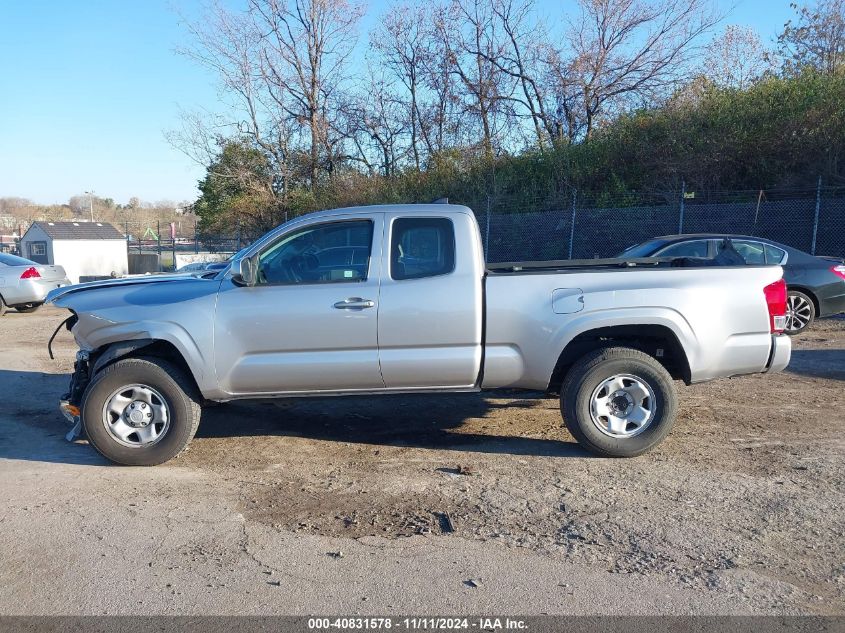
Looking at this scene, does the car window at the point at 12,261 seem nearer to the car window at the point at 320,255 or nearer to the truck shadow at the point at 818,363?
the car window at the point at 320,255

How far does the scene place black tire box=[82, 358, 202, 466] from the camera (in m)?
5.38

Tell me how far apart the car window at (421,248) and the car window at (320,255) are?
22 cm

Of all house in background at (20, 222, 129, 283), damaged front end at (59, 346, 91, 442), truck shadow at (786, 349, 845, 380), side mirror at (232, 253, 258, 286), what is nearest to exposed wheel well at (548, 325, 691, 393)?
side mirror at (232, 253, 258, 286)

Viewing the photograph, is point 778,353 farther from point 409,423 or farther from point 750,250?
point 750,250

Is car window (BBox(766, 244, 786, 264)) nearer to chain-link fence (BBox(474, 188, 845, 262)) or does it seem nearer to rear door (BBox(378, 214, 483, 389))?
A: chain-link fence (BBox(474, 188, 845, 262))

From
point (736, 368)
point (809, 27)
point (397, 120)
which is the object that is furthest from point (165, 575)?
point (809, 27)

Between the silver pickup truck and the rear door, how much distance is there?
11 mm

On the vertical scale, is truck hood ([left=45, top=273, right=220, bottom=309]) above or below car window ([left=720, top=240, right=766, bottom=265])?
below

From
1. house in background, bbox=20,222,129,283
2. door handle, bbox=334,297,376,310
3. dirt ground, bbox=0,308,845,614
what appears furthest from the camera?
house in background, bbox=20,222,129,283

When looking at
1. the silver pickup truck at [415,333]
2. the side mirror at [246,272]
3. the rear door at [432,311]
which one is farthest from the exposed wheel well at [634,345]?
the side mirror at [246,272]

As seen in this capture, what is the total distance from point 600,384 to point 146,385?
3487mm

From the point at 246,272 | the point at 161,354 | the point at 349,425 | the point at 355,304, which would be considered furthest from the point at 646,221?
the point at 161,354

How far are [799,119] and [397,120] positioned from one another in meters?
17.5

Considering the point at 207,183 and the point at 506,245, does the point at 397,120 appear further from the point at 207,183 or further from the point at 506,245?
the point at 506,245
